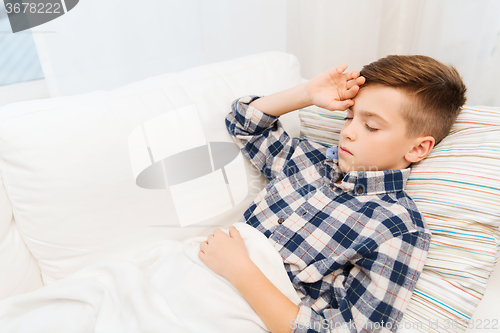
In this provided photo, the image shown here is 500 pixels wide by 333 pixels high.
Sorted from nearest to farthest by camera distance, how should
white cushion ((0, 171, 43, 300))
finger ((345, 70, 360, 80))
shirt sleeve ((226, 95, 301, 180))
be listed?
1. white cushion ((0, 171, 43, 300))
2. finger ((345, 70, 360, 80))
3. shirt sleeve ((226, 95, 301, 180))

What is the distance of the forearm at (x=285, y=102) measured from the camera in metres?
0.97

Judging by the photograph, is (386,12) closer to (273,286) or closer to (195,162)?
(195,162)

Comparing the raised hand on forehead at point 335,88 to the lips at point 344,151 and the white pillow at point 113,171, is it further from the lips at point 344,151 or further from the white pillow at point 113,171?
the white pillow at point 113,171

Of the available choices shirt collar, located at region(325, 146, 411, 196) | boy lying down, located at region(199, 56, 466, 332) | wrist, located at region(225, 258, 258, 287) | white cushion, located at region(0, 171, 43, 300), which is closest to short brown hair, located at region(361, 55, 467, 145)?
boy lying down, located at region(199, 56, 466, 332)


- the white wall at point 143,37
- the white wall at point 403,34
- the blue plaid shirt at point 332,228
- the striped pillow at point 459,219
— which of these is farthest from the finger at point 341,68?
the white wall at point 143,37

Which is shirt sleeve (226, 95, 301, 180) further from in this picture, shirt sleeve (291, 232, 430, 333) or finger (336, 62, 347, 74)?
shirt sleeve (291, 232, 430, 333)

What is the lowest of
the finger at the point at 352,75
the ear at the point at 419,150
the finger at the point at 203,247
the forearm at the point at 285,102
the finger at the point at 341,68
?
the finger at the point at 203,247

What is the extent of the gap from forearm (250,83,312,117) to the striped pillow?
0.38 meters

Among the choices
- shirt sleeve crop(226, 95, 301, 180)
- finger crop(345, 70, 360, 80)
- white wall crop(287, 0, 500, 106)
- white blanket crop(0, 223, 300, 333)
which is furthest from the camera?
white wall crop(287, 0, 500, 106)

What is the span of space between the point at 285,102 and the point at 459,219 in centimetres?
55

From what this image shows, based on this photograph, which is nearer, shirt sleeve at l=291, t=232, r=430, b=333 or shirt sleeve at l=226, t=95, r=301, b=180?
shirt sleeve at l=291, t=232, r=430, b=333

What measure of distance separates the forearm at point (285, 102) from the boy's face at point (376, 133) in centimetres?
17

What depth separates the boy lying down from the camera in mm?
690

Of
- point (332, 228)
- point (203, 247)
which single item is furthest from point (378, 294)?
point (203, 247)
